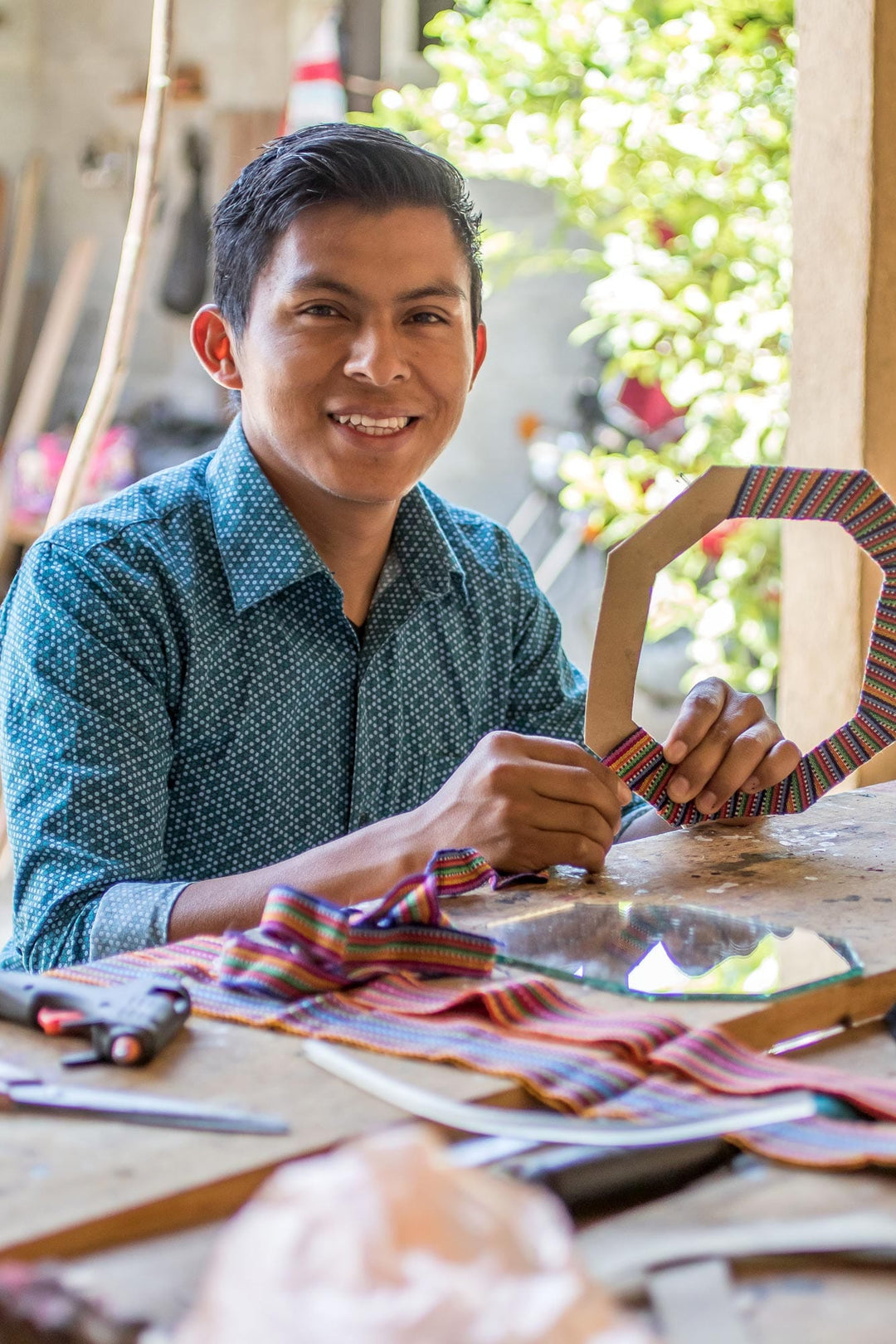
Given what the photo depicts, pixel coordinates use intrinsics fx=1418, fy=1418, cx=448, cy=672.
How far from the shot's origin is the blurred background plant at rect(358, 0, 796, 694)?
11.2ft

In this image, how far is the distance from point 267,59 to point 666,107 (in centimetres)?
337

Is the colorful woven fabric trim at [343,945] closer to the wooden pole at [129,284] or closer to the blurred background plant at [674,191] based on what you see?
the wooden pole at [129,284]

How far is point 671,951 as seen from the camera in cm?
108

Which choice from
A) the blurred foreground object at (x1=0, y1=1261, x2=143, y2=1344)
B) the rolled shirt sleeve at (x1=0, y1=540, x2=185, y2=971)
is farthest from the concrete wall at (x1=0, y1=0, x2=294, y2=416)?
the blurred foreground object at (x1=0, y1=1261, x2=143, y2=1344)

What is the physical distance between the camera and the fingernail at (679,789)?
1442 mm

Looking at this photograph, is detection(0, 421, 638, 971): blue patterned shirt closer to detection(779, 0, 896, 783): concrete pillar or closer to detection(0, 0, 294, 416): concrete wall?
detection(779, 0, 896, 783): concrete pillar

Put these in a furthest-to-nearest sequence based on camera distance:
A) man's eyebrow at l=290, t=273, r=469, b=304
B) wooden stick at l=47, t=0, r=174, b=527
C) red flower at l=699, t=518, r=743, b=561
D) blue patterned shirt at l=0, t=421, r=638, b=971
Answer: red flower at l=699, t=518, r=743, b=561 < wooden stick at l=47, t=0, r=174, b=527 < man's eyebrow at l=290, t=273, r=469, b=304 < blue patterned shirt at l=0, t=421, r=638, b=971

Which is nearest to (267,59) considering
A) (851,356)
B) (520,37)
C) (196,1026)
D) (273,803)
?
(520,37)

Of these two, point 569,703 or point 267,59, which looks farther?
point 267,59

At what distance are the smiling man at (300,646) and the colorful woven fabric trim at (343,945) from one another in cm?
24

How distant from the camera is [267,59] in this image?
627 centimetres

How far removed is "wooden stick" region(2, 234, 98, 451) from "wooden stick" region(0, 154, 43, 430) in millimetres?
124

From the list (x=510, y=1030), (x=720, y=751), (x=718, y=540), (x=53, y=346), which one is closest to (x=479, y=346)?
(x=720, y=751)

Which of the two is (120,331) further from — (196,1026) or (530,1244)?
(530,1244)
